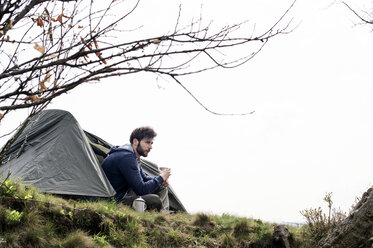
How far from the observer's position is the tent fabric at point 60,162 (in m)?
6.36

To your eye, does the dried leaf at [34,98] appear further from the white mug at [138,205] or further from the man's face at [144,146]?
the man's face at [144,146]

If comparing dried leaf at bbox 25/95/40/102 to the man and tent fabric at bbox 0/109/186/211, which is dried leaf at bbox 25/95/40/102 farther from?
the man

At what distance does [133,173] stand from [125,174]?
0.14 metres

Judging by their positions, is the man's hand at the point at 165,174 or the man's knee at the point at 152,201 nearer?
the man's knee at the point at 152,201

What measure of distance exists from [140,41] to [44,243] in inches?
119

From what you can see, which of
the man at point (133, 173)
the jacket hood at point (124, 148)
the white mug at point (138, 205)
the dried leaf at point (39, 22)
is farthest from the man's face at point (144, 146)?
the dried leaf at point (39, 22)

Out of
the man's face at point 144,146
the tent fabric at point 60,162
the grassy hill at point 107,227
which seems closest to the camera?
the grassy hill at point 107,227

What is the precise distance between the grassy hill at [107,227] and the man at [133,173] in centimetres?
47

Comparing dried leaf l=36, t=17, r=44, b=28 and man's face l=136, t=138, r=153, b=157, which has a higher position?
dried leaf l=36, t=17, r=44, b=28

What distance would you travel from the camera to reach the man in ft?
22.0

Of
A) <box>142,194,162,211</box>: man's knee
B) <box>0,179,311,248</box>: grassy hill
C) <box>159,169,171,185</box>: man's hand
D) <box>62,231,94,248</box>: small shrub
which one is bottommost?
<box>62,231,94,248</box>: small shrub

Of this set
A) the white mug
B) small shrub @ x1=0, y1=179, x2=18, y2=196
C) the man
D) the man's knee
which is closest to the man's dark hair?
the man

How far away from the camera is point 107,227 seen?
5.34m

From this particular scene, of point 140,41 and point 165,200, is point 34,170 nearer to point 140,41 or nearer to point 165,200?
point 165,200
